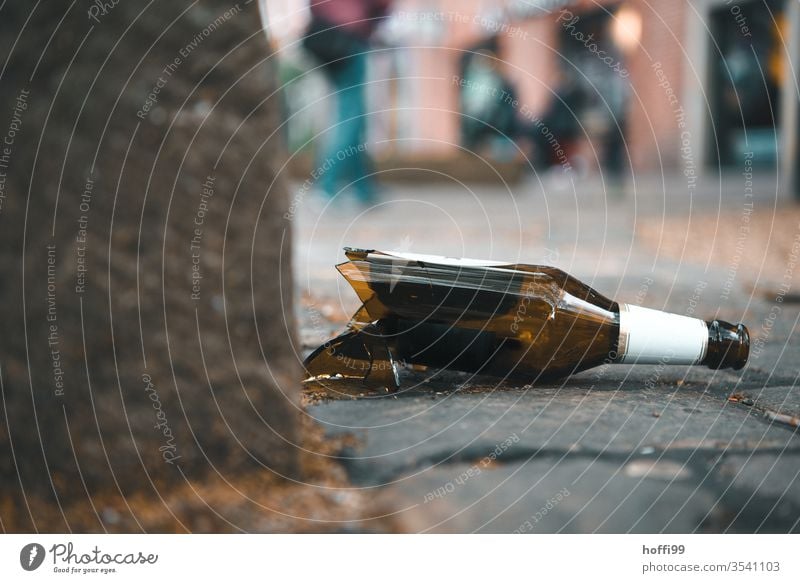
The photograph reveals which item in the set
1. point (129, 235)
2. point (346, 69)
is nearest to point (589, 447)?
point (129, 235)

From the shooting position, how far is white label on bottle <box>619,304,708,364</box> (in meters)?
0.82

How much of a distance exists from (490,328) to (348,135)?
3360mm

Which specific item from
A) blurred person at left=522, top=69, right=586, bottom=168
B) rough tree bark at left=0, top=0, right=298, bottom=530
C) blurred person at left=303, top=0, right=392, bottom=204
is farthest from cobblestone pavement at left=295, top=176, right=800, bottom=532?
blurred person at left=522, top=69, right=586, bottom=168

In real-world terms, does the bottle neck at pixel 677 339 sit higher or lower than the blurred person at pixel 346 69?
lower

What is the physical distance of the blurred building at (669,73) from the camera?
6.42m

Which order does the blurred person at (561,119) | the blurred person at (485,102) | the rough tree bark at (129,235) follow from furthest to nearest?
the blurred person at (485,102), the blurred person at (561,119), the rough tree bark at (129,235)

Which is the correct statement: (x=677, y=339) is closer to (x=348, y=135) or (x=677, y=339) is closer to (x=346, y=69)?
(x=346, y=69)

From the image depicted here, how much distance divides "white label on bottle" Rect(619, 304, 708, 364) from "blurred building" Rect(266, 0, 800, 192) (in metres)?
4.60

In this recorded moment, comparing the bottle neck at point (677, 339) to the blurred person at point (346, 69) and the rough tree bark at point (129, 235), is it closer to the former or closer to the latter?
the rough tree bark at point (129, 235)

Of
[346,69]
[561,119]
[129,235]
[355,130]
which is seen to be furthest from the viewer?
[561,119]

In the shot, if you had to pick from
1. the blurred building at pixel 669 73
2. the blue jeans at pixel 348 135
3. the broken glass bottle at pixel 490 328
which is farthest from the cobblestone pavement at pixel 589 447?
the blurred building at pixel 669 73

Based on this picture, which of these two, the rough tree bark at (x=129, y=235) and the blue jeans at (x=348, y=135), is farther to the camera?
the blue jeans at (x=348, y=135)

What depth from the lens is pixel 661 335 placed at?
0.82 m
